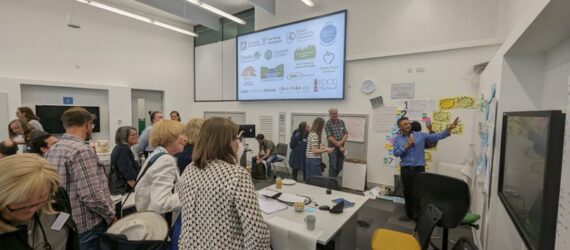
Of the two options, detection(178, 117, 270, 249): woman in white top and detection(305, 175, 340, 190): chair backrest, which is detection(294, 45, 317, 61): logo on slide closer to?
detection(305, 175, 340, 190): chair backrest

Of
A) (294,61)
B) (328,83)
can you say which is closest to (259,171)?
(328,83)

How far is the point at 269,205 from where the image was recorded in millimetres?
2152

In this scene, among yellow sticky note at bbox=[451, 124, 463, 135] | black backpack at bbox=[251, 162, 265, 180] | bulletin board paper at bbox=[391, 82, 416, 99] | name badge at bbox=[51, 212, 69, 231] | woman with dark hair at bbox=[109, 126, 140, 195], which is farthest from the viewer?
black backpack at bbox=[251, 162, 265, 180]

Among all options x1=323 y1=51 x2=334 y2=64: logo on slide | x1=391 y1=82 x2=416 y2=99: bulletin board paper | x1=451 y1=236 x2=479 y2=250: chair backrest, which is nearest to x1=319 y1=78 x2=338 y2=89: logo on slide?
x1=323 y1=51 x2=334 y2=64: logo on slide

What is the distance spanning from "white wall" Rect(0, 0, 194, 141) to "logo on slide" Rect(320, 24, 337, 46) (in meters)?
4.66

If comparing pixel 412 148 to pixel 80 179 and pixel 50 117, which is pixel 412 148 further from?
pixel 50 117

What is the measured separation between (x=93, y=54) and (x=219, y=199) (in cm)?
674

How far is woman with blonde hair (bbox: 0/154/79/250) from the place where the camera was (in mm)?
897

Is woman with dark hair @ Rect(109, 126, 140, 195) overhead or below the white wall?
below

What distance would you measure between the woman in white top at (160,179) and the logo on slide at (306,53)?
12.9ft

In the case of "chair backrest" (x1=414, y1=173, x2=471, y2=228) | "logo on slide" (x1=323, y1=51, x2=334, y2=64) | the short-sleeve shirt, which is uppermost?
"logo on slide" (x1=323, y1=51, x2=334, y2=64)

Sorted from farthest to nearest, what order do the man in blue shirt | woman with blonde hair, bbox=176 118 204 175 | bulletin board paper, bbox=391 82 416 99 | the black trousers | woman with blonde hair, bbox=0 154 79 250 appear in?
bulletin board paper, bbox=391 82 416 99 → the man in blue shirt → the black trousers → woman with blonde hair, bbox=176 118 204 175 → woman with blonde hair, bbox=0 154 79 250

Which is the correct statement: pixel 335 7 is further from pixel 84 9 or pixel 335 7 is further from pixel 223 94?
pixel 84 9

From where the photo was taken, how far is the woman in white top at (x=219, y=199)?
4.03ft
